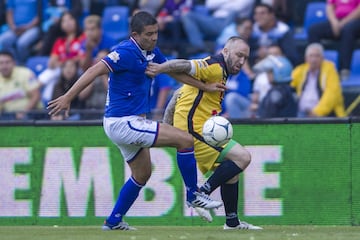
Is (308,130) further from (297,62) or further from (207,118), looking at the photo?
(297,62)

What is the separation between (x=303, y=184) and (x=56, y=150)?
2.91m

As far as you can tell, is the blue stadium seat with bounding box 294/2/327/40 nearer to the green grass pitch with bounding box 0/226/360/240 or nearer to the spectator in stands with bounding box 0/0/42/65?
the spectator in stands with bounding box 0/0/42/65

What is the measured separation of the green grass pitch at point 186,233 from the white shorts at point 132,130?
89 centimetres

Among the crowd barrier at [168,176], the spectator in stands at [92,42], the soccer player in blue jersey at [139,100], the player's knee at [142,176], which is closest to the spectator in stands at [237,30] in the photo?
the spectator in stands at [92,42]

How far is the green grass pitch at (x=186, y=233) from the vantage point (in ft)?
31.6

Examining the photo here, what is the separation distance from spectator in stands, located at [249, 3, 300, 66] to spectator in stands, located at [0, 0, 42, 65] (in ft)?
12.5

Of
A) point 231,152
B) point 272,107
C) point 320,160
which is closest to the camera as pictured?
point 231,152

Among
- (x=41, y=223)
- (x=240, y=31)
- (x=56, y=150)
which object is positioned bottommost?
(x=41, y=223)

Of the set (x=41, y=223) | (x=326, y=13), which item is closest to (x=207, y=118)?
(x=41, y=223)

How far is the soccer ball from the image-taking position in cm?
→ 1012

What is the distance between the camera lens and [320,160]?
1202 cm

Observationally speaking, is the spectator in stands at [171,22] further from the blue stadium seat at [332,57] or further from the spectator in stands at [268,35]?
the blue stadium seat at [332,57]

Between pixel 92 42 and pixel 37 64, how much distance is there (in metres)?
1.48

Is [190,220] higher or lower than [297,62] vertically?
lower
